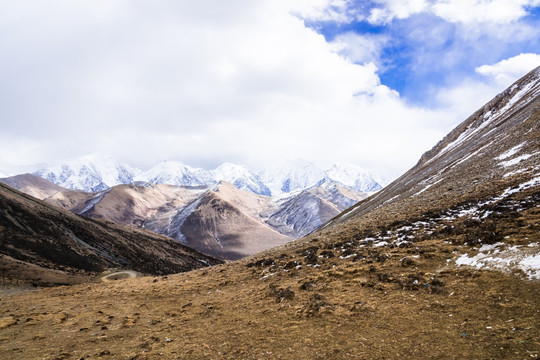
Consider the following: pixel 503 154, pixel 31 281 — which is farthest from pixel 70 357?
pixel 503 154

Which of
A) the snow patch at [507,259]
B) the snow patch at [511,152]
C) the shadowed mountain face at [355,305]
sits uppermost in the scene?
the snow patch at [511,152]

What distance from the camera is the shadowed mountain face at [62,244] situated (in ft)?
177

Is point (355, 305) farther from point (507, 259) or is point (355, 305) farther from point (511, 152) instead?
point (511, 152)

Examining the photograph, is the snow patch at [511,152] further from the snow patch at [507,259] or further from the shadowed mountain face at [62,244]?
the shadowed mountain face at [62,244]

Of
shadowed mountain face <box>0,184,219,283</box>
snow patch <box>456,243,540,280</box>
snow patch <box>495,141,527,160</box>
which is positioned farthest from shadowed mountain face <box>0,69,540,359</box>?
shadowed mountain face <box>0,184,219,283</box>

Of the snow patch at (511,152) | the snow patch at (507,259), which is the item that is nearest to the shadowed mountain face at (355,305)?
the snow patch at (507,259)

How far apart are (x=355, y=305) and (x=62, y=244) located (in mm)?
75013

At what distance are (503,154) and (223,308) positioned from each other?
136ft

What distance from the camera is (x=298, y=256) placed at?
75.2 ft

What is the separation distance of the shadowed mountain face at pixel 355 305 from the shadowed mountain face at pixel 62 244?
34.1 metres

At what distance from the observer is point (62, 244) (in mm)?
64625

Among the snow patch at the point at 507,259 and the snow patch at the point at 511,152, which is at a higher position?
the snow patch at the point at 511,152

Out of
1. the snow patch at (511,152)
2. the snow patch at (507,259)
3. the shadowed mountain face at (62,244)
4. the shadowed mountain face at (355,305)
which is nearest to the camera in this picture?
the shadowed mountain face at (355,305)

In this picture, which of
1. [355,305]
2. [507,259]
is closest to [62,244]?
[355,305]
